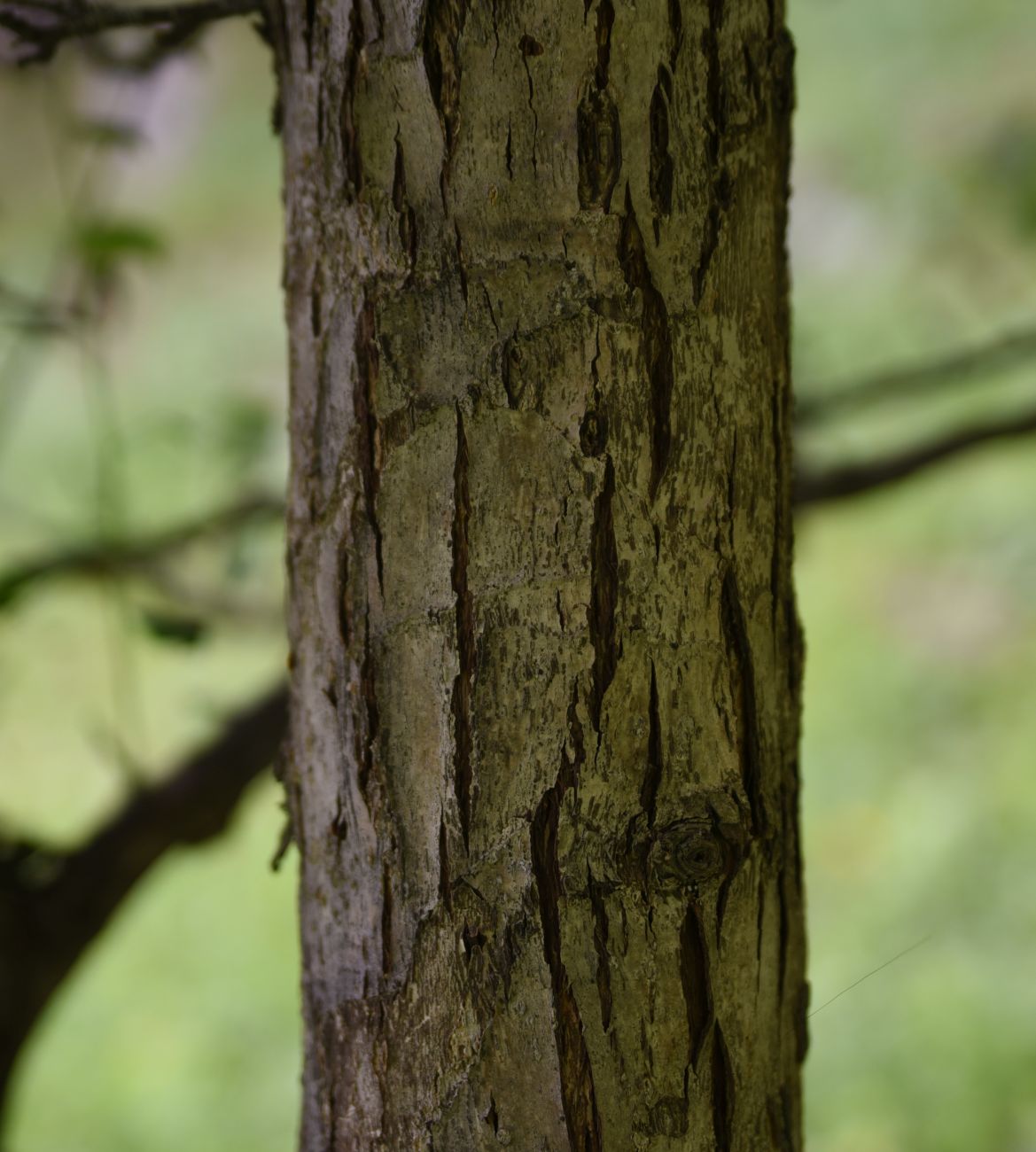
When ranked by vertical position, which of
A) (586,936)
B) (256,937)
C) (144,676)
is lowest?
(586,936)

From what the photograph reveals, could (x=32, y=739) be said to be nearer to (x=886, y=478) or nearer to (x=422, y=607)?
(x=886, y=478)

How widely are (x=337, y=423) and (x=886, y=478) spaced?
3.51 feet

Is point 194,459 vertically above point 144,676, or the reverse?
point 194,459

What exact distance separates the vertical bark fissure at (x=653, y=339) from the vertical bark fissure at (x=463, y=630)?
89 millimetres

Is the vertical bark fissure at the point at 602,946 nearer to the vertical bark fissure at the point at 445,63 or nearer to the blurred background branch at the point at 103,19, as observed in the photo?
the vertical bark fissure at the point at 445,63

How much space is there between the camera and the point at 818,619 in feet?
9.92

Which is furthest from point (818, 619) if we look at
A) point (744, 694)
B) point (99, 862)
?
point (744, 694)

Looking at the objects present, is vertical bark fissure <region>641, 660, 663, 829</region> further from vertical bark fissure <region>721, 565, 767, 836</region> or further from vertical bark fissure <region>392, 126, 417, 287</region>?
vertical bark fissure <region>392, 126, 417, 287</region>

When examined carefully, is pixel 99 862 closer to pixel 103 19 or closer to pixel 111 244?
pixel 111 244

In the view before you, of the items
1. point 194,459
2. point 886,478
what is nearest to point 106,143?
point 886,478

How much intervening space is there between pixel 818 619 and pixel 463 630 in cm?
258

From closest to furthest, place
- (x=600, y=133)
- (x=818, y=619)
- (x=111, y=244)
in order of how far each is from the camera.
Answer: (x=600, y=133), (x=111, y=244), (x=818, y=619)

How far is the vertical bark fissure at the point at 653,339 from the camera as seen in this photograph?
0.55 meters

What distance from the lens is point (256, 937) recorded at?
2572mm
